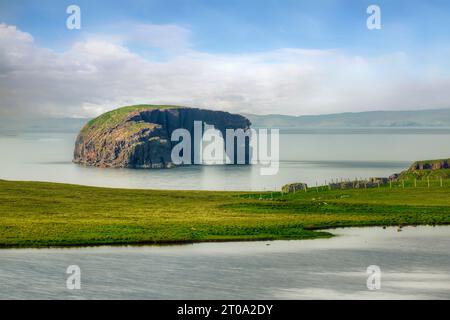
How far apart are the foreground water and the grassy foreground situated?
222 inches

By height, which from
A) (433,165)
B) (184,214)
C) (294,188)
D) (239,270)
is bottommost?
(239,270)

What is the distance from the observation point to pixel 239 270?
202ft

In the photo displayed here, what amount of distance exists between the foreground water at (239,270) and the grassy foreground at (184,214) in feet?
18.5

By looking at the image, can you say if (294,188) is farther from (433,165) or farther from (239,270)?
(239,270)

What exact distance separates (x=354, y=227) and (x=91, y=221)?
38.5m

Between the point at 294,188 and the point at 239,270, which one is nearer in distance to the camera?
the point at 239,270

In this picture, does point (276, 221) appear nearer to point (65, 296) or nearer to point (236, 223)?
point (236, 223)

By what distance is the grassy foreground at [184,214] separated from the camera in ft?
265

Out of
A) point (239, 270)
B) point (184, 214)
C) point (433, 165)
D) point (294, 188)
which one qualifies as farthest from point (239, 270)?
point (433, 165)

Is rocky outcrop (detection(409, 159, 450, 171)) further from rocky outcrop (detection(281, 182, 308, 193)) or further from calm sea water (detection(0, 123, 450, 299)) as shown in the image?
calm sea water (detection(0, 123, 450, 299))

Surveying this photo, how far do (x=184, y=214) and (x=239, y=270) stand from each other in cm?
4417

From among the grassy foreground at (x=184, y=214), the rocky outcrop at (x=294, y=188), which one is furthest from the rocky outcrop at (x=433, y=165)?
the rocky outcrop at (x=294, y=188)

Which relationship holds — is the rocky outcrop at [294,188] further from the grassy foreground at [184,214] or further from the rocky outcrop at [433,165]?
the rocky outcrop at [433,165]
